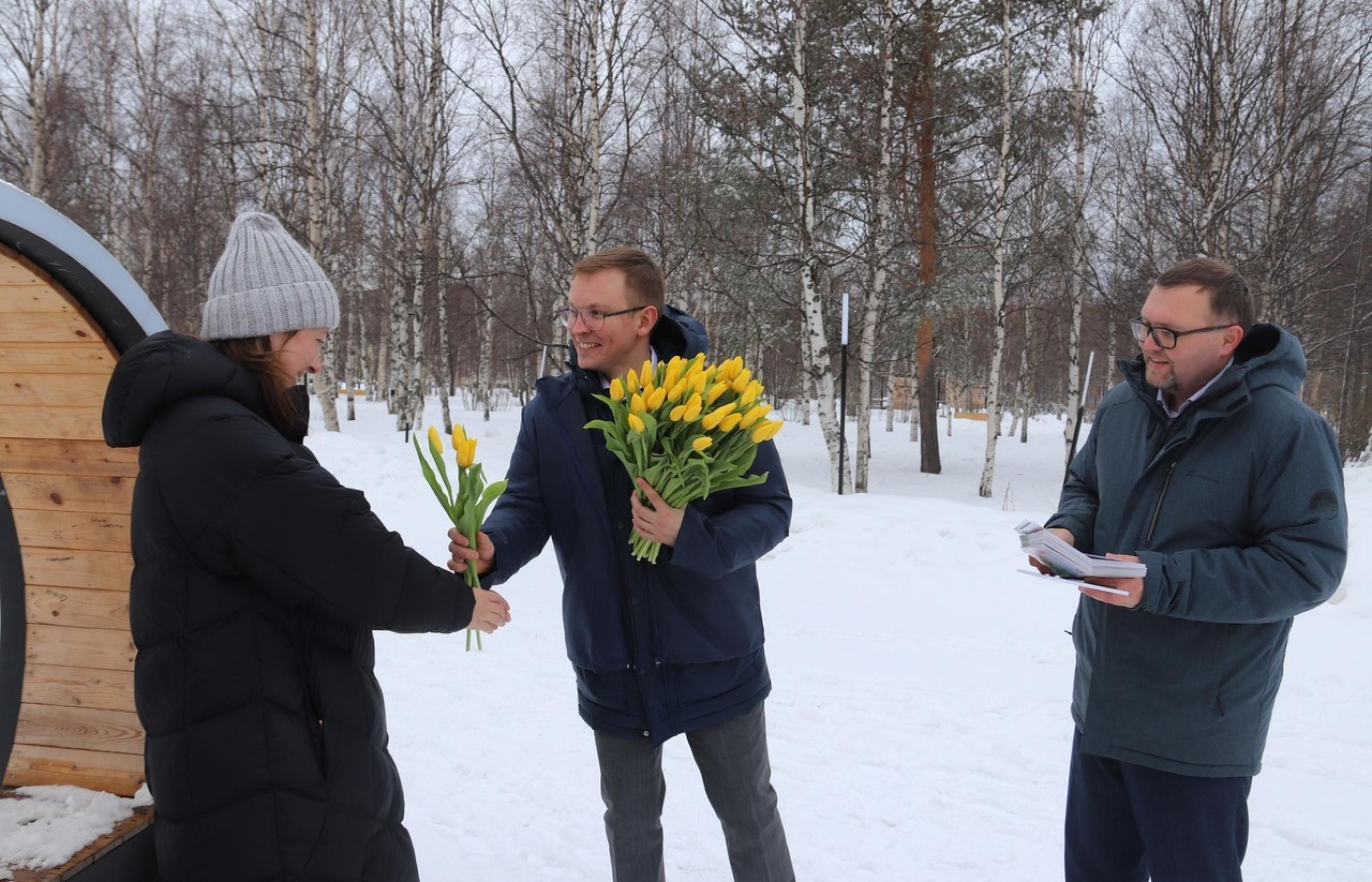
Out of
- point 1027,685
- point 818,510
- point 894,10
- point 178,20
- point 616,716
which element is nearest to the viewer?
point 616,716

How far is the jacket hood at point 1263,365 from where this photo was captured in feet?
6.61

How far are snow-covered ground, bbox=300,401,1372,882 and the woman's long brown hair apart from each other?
2.11 metres

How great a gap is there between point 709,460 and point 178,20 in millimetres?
21323

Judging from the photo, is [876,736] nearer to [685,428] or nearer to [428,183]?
[685,428]

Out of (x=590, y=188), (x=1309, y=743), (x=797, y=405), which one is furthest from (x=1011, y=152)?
(x=797, y=405)

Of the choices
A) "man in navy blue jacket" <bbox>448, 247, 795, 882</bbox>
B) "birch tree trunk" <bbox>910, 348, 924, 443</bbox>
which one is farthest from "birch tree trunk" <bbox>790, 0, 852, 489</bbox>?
"man in navy blue jacket" <bbox>448, 247, 795, 882</bbox>

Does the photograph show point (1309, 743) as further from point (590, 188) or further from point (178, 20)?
point (178, 20)

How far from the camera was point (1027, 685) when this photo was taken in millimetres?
5074

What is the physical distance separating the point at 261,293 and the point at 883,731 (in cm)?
379

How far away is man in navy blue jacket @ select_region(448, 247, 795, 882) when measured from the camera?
87.1 inches

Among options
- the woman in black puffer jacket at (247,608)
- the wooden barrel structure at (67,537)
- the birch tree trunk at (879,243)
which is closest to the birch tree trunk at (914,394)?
the birch tree trunk at (879,243)

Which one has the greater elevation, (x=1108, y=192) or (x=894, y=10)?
(x=894, y=10)

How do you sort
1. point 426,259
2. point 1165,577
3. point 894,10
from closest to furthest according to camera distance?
1. point 1165,577
2. point 894,10
3. point 426,259

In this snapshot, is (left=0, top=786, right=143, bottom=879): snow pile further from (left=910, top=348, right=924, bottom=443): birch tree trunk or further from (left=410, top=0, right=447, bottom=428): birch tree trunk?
(left=910, top=348, right=924, bottom=443): birch tree trunk
